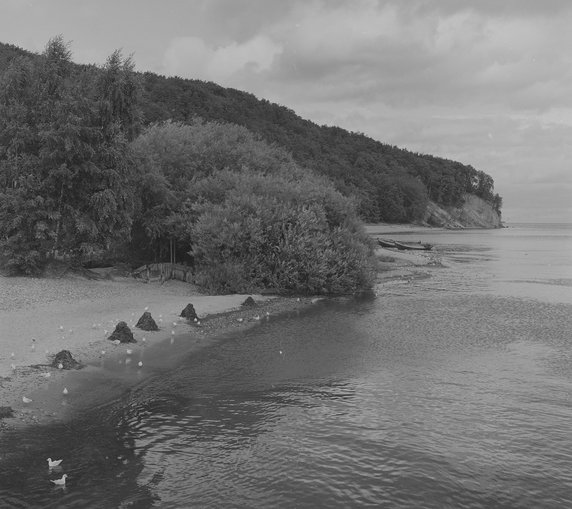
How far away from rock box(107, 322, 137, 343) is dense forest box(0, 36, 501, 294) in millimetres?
11882

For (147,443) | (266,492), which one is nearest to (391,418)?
(266,492)

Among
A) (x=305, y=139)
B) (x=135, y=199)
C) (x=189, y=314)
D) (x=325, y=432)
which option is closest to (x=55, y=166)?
(x=135, y=199)

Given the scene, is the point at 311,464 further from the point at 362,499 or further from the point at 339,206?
the point at 339,206

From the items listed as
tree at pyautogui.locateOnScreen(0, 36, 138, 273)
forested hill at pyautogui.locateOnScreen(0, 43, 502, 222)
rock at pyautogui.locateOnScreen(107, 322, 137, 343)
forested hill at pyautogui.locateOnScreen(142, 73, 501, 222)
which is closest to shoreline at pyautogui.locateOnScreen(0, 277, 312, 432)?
rock at pyautogui.locateOnScreen(107, 322, 137, 343)

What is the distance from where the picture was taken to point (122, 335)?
65.6ft

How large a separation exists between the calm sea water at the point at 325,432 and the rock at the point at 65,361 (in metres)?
2.20

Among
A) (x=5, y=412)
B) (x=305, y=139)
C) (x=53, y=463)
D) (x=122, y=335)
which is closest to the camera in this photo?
(x=53, y=463)

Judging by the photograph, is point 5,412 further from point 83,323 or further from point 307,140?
point 307,140

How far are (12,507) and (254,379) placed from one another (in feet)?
29.6

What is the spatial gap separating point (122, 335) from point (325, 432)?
9.80 meters

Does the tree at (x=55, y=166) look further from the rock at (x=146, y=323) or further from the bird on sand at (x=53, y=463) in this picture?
the bird on sand at (x=53, y=463)

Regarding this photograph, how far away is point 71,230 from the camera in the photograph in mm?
31562

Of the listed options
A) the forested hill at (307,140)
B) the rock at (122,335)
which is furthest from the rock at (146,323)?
the forested hill at (307,140)

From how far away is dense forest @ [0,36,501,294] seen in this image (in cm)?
3025
